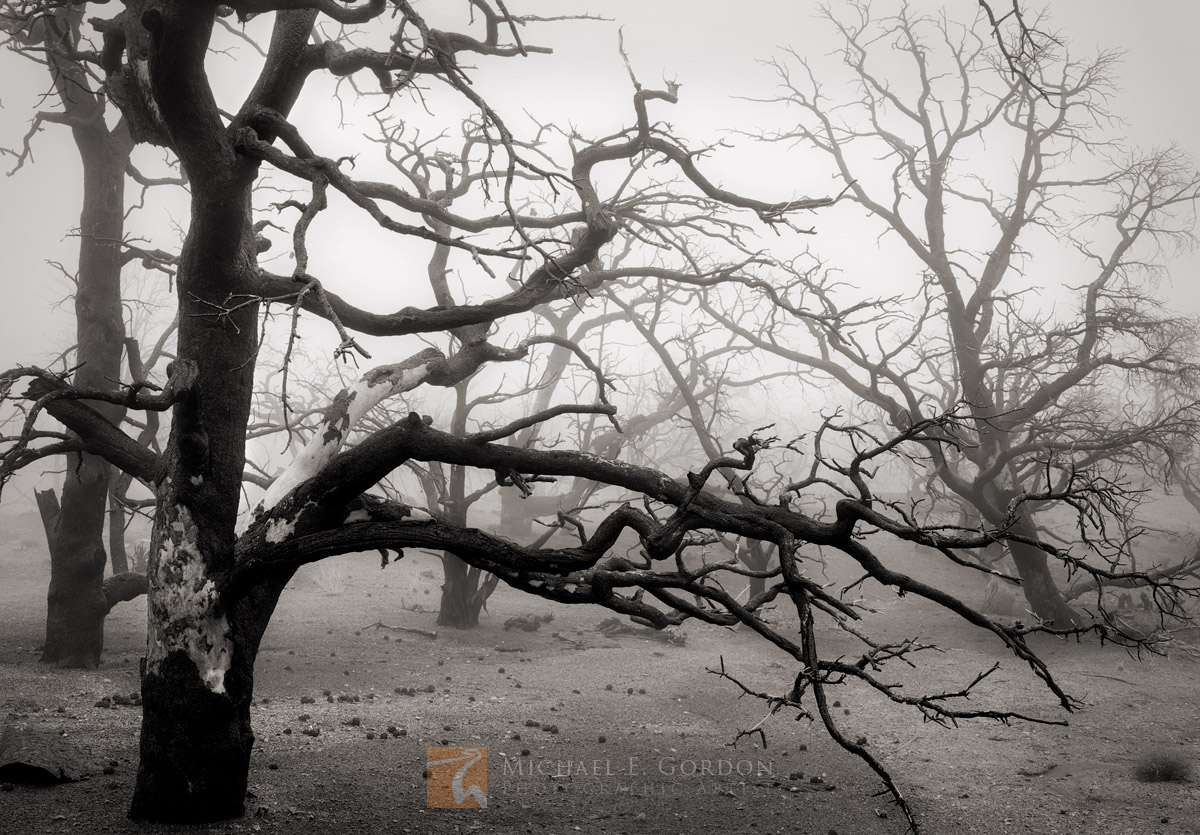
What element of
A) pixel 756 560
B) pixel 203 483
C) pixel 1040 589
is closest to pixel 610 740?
pixel 203 483

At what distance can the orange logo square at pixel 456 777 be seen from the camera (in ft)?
21.1

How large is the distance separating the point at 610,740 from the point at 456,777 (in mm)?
2010

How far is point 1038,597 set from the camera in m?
15.2

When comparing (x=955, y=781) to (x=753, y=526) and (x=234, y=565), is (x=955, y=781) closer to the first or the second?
(x=753, y=526)

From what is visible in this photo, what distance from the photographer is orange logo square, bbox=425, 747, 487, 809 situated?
643 centimetres

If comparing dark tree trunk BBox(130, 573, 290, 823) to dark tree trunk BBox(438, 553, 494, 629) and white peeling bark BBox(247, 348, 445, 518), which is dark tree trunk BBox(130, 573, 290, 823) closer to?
white peeling bark BBox(247, 348, 445, 518)

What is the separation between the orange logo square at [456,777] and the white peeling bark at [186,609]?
6.47 feet

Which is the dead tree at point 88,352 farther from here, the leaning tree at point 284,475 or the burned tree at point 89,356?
the leaning tree at point 284,475

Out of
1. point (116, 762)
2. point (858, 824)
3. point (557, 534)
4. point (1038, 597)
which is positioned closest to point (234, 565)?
point (116, 762)

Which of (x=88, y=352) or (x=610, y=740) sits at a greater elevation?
(x=88, y=352)

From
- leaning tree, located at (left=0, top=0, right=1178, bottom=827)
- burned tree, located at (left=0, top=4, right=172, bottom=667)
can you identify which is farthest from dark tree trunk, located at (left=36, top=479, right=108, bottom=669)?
leaning tree, located at (left=0, top=0, right=1178, bottom=827)

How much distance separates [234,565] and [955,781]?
6653mm

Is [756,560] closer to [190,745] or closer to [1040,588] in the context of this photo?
[1040,588]

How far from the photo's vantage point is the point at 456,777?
695 cm
